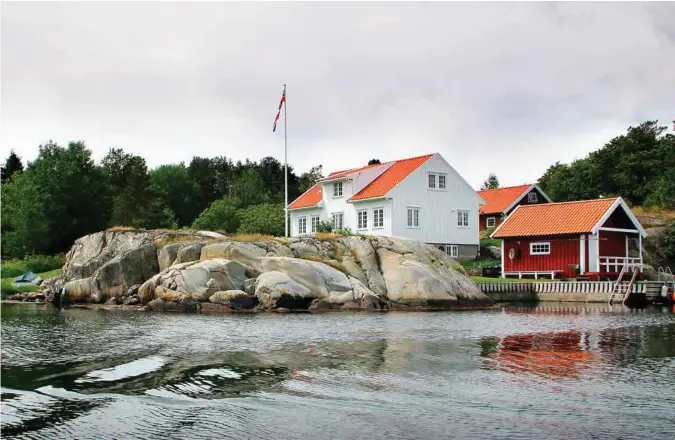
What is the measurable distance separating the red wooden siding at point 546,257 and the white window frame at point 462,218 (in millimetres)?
6410

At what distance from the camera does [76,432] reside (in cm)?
1128

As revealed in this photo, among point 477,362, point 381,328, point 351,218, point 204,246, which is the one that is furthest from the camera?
point 351,218

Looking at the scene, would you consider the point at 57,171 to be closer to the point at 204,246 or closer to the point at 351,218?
the point at 351,218

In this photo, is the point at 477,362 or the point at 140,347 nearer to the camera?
the point at 477,362

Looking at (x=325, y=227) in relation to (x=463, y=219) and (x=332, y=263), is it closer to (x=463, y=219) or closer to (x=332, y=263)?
(x=463, y=219)

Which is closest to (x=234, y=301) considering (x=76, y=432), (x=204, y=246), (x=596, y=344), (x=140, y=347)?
(x=204, y=246)

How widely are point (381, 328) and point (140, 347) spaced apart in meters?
9.12

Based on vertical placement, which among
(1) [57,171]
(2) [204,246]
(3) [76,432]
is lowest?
(3) [76,432]

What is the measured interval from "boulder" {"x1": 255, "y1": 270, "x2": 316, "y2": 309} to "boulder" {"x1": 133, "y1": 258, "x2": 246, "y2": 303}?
148 centimetres

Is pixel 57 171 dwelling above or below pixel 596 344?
above

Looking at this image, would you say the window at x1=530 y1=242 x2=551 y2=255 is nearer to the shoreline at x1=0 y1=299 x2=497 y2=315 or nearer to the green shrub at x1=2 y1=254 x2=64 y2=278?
the shoreline at x1=0 y1=299 x2=497 y2=315

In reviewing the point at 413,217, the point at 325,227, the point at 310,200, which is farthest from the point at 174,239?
the point at 310,200

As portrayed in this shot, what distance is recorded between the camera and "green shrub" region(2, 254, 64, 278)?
2335 inches

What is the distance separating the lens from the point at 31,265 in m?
61.3
